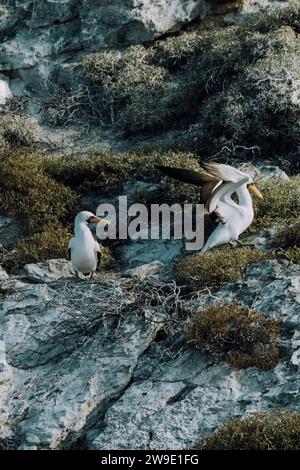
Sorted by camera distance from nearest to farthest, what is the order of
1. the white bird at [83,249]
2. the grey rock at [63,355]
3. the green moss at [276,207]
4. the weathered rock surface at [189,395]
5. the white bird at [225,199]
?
the weathered rock surface at [189,395] → the grey rock at [63,355] → the white bird at [83,249] → the white bird at [225,199] → the green moss at [276,207]

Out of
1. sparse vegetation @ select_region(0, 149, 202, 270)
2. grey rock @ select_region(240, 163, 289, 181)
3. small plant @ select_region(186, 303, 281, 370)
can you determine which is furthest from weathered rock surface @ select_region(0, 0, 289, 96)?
small plant @ select_region(186, 303, 281, 370)

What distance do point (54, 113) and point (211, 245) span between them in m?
6.20

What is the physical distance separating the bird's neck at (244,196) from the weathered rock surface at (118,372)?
1447mm

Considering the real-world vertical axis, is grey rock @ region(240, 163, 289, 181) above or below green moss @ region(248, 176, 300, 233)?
below

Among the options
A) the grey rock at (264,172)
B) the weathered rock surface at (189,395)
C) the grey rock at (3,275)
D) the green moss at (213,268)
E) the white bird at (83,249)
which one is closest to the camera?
the weathered rock surface at (189,395)

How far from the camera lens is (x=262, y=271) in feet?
49.7

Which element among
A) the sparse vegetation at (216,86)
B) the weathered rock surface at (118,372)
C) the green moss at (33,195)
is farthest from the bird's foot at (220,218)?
the sparse vegetation at (216,86)

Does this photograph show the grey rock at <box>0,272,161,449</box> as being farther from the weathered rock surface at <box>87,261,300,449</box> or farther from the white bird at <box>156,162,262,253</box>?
the white bird at <box>156,162,262,253</box>

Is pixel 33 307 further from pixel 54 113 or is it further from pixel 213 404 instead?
pixel 54 113

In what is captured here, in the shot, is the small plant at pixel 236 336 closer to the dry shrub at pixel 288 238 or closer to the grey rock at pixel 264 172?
the dry shrub at pixel 288 238

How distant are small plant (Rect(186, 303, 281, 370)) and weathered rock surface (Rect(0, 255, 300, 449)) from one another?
11cm

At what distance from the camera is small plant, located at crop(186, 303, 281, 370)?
45.0 ft

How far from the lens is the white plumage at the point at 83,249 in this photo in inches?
622

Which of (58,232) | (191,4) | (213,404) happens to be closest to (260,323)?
(213,404)
